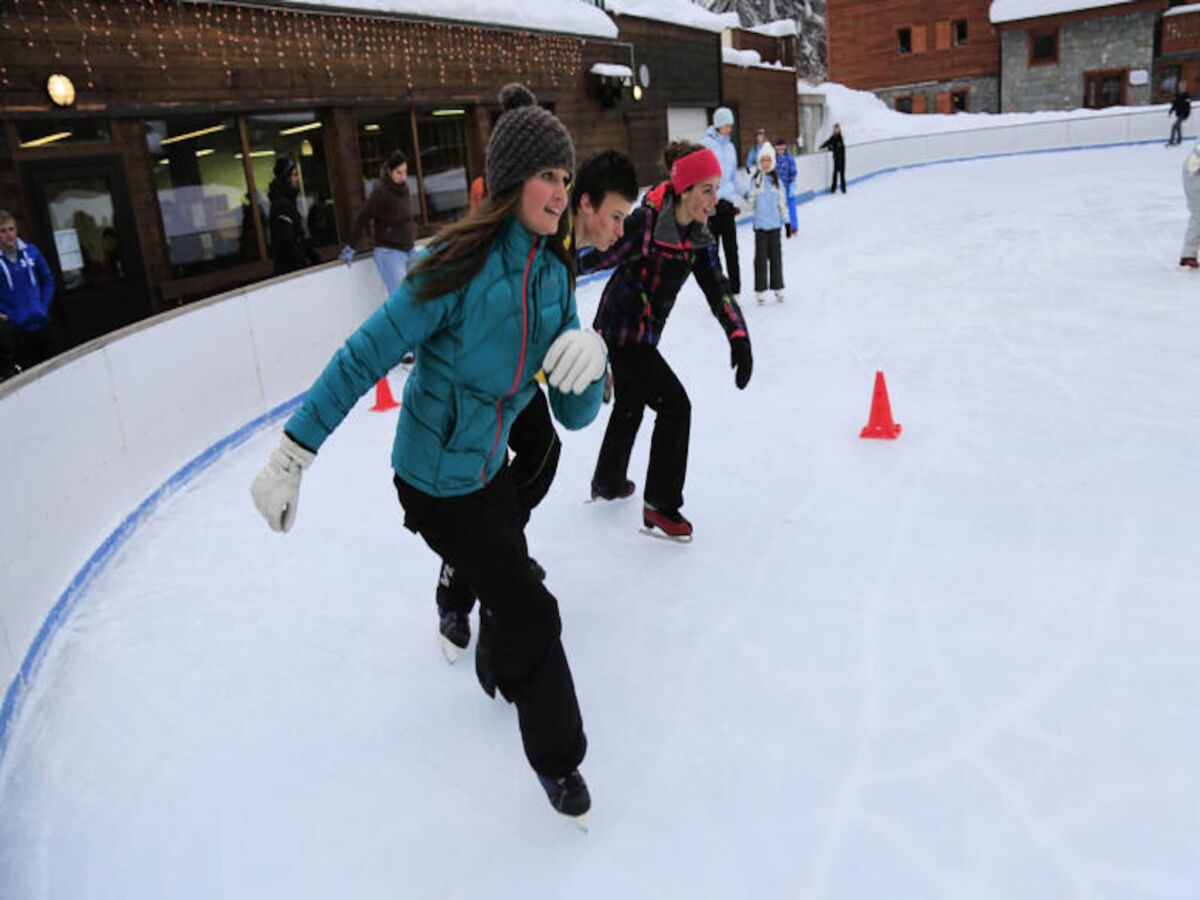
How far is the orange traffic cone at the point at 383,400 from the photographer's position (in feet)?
19.0

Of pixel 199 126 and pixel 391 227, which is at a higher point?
pixel 199 126

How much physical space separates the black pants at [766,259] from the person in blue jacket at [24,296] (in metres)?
5.46

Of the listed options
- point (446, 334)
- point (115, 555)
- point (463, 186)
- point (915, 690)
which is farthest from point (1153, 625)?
point (463, 186)

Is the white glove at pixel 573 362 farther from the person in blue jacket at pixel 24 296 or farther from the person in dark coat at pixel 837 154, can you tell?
the person in dark coat at pixel 837 154

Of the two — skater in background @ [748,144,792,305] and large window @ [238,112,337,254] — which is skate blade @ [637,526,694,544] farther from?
large window @ [238,112,337,254]

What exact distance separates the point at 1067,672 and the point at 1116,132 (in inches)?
979

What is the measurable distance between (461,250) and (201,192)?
7520mm

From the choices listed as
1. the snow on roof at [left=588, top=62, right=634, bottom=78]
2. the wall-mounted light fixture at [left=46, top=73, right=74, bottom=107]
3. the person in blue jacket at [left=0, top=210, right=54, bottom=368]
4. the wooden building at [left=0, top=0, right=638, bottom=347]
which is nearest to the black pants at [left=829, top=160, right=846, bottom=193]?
the snow on roof at [left=588, top=62, right=634, bottom=78]

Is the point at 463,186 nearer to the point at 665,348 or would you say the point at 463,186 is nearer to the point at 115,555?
the point at 665,348

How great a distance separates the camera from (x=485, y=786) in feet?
7.39

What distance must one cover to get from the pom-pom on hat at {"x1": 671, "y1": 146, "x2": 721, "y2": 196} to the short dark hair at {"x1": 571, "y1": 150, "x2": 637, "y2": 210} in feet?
2.51

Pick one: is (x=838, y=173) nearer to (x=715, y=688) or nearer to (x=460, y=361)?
(x=715, y=688)

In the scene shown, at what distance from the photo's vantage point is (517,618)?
6.43ft

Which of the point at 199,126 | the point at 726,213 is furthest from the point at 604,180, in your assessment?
the point at 199,126
